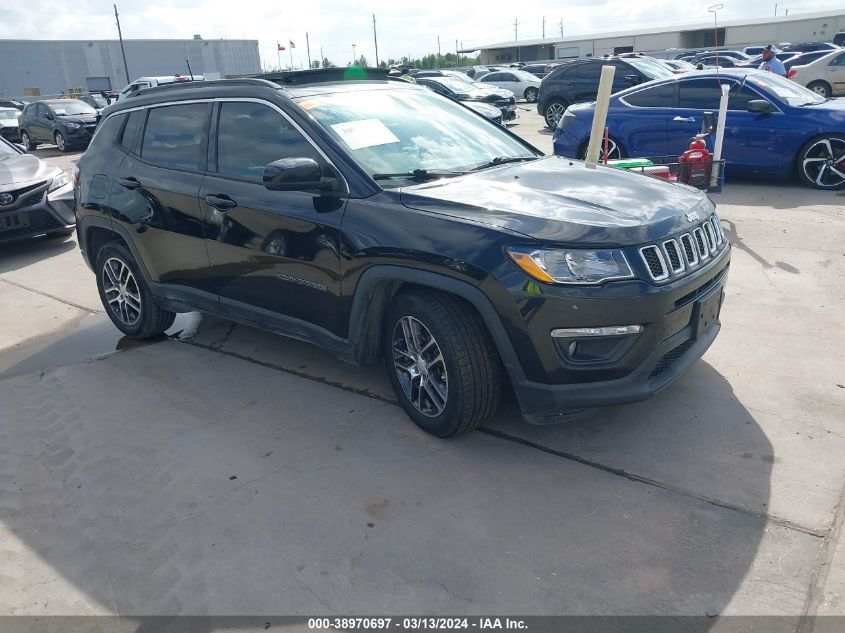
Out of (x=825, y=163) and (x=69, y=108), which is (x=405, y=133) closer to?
(x=825, y=163)

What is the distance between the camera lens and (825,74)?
20.0 meters

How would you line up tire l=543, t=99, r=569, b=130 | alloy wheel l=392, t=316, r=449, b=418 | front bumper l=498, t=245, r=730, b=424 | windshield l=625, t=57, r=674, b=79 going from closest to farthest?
1. front bumper l=498, t=245, r=730, b=424
2. alloy wheel l=392, t=316, r=449, b=418
3. windshield l=625, t=57, r=674, b=79
4. tire l=543, t=99, r=569, b=130

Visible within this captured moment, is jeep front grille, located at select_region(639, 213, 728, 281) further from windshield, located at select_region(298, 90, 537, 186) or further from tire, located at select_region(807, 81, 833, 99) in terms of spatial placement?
tire, located at select_region(807, 81, 833, 99)

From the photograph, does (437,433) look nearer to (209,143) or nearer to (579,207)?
(579,207)

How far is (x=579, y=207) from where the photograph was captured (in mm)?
3324

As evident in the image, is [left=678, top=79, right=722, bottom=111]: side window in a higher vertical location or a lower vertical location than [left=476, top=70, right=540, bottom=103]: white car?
higher

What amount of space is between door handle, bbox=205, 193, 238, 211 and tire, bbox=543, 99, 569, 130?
13154 mm

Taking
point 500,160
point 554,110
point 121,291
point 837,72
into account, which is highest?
point 500,160

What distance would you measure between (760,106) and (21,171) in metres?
8.74

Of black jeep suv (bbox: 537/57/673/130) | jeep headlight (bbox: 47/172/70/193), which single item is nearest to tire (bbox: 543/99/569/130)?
black jeep suv (bbox: 537/57/673/130)

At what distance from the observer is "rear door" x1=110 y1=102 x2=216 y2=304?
14.8 feet

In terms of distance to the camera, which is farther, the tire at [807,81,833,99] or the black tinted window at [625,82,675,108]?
the tire at [807,81,833,99]

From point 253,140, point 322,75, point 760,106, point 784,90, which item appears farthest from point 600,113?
point 784,90

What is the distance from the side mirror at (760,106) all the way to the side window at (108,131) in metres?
7.08
